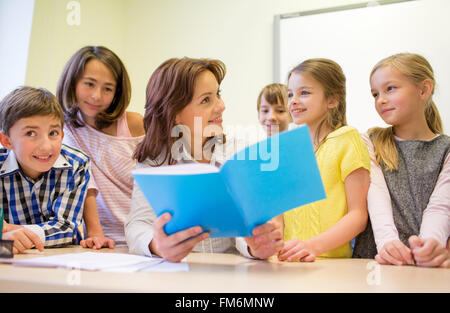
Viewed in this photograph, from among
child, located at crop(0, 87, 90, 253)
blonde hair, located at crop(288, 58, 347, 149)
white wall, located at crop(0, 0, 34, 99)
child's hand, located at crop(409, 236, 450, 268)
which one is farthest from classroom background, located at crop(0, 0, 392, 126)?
child's hand, located at crop(409, 236, 450, 268)

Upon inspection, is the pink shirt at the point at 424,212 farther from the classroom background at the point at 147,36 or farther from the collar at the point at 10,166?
the classroom background at the point at 147,36

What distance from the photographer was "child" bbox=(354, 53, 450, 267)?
1028 mm

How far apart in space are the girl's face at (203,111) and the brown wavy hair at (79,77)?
0.44 meters

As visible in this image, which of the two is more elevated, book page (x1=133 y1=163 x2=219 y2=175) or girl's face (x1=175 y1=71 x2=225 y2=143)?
girl's face (x1=175 y1=71 x2=225 y2=143)

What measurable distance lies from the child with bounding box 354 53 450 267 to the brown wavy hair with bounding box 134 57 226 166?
54 centimetres

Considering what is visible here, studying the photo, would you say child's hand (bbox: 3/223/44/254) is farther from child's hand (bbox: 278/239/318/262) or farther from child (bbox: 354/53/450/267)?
child (bbox: 354/53/450/267)

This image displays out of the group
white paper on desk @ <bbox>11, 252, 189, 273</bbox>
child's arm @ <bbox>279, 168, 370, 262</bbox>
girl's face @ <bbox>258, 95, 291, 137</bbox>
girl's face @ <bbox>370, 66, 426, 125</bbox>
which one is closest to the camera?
white paper on desk @ <bbox>11, 252, 189, 273</bbox>

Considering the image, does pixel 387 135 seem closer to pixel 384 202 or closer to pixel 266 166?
pixel 384 202

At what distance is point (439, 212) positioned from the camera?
1.02m

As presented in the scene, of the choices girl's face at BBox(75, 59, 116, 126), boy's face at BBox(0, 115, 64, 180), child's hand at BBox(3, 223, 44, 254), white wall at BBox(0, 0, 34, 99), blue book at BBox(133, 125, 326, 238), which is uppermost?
white wall at BBox(0, 0, 34, 99)

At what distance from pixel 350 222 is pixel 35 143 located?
0.87m

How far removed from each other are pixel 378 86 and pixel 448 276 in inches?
27.7

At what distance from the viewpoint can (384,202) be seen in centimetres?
106
